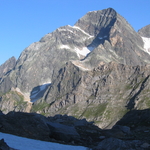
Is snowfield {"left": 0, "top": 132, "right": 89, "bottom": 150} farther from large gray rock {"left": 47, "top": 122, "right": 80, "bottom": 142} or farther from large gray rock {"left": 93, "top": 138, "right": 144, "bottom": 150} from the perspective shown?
large gray rock {"left": 47, "top": 122, "right": 80, "bottom": 142}

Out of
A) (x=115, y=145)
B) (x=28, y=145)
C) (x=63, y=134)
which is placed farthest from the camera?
(x=63, y=134)

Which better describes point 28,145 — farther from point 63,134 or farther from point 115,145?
point 115,145

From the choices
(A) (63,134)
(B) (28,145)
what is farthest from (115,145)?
(A) (63,134)

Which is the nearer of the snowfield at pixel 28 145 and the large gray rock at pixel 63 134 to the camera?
the snowfield at pixel 28 145

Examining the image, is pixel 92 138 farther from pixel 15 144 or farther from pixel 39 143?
pixel 15 144

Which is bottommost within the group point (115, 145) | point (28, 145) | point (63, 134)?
point (115, 145)

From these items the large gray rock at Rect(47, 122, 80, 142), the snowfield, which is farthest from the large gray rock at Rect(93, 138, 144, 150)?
the large gray rock at Rect(47, 122, 80, 142)

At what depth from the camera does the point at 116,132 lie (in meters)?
35.4

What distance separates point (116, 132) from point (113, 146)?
12970mm

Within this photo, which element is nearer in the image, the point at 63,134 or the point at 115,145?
the point at 115,145

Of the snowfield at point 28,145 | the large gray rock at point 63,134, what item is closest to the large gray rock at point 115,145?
the snowfield at point 28,145

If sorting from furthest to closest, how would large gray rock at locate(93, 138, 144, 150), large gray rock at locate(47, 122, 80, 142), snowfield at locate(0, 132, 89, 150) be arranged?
large gray rock at locate(47, 122, 80, 142), large gray rock at locate(93, 138, 144, 150), snowfield at locate(0, 132, 89, 150)

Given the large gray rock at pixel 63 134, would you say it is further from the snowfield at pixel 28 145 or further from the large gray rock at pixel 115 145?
the large gray rock at pixel 115 145

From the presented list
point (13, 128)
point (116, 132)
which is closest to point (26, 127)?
point (13, 128)
